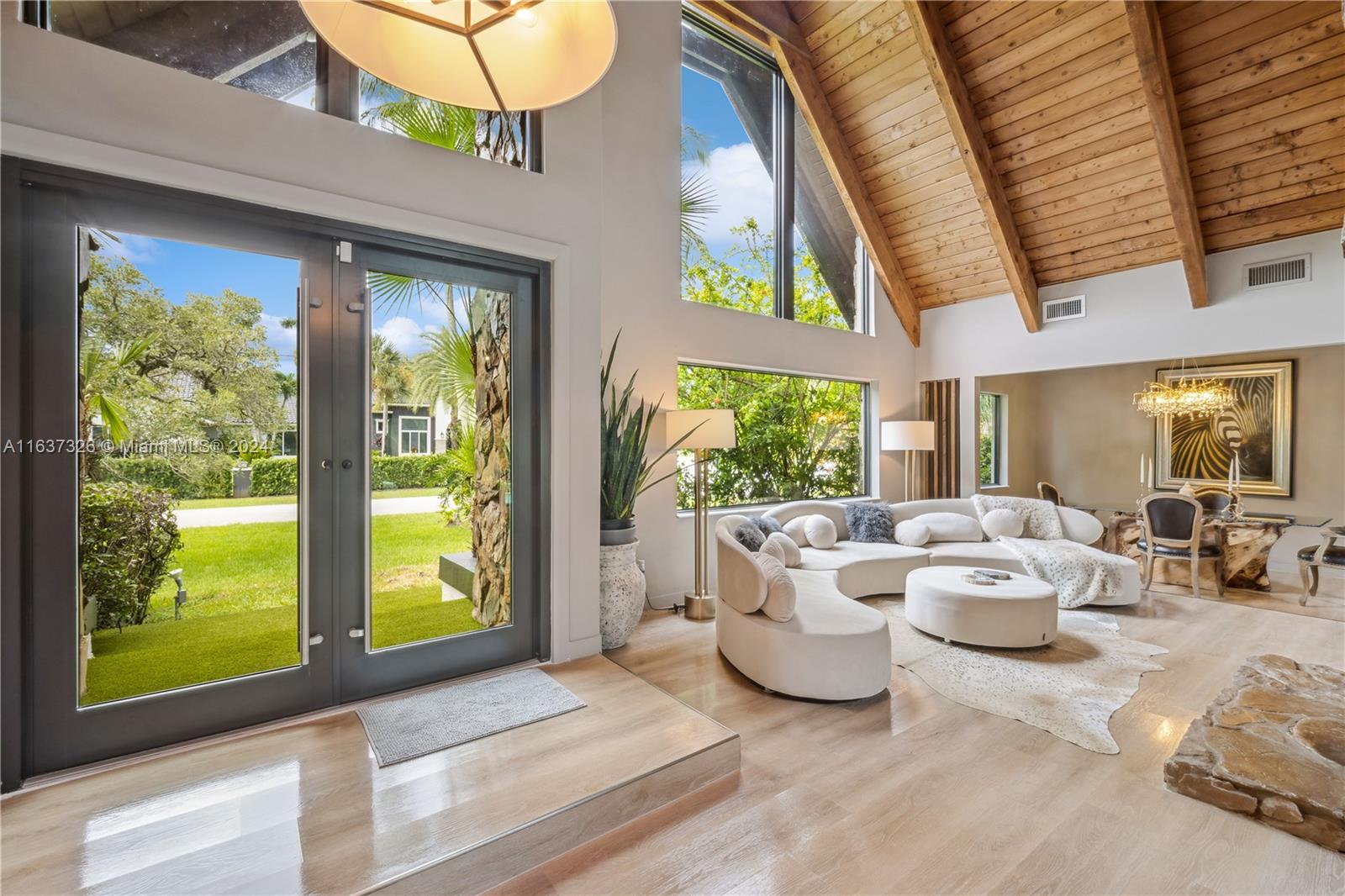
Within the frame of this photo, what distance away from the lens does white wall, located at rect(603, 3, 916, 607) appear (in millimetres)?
4609

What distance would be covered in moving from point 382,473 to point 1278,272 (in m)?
7.11

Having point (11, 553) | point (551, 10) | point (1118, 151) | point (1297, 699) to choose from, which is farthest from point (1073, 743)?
point (1118, 151)

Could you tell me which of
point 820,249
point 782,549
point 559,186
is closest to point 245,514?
point 559,186

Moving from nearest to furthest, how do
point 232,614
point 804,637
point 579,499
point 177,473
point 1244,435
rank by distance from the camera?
point 177,473 → point 232,614 → point 804,637 → point 579,499 → point 1244,435

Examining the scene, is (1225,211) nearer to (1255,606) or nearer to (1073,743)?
(1255,606)

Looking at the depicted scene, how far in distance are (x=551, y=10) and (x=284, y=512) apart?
7.58ft

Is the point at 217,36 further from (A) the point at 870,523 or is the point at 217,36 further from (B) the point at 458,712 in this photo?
(A) the point at 870,523

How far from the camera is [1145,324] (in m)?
5.61

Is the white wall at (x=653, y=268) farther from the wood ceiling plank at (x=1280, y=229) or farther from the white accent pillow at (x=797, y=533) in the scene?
the wood ceiling plank at (x=1280, y=229)

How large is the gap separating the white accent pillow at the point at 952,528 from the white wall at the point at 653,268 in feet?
7.37

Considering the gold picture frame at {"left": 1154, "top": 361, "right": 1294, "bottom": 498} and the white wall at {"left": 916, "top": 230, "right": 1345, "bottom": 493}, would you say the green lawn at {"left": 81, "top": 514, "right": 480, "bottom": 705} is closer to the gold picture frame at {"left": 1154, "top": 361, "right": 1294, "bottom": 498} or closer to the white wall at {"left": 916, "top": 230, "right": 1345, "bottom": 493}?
the white wall at {"left": 916, "top": 230, "right": 1345, "bottom": 493}

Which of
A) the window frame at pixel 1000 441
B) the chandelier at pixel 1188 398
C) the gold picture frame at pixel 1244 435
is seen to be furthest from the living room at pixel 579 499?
the window frame at pixel 1000 441

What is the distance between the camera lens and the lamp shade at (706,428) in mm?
4332

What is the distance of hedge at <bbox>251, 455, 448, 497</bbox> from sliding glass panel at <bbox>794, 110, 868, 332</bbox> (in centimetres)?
425
